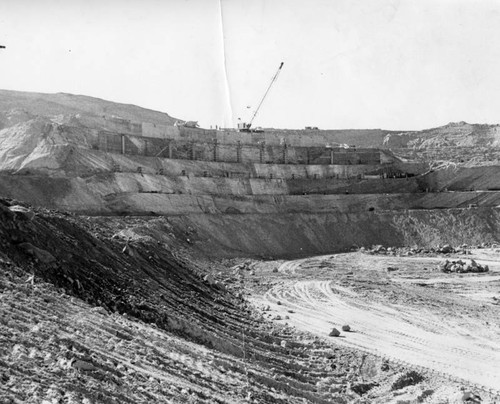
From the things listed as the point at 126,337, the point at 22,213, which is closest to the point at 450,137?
the point at 22,213

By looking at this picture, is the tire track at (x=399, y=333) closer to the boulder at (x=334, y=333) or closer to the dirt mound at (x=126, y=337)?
the boulder at (x=334, y=333)

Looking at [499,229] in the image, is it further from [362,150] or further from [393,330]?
[393,330]

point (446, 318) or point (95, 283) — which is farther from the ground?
point (95, 283)

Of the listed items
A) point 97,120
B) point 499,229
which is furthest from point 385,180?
point 97,120

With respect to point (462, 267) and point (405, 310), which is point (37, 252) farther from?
point (462, 267)

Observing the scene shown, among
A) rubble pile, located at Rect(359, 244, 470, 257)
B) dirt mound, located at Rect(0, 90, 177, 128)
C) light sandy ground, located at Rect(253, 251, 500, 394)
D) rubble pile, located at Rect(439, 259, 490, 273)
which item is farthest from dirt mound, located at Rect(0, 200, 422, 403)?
dirt mound, located at Rect(0, 90, 177, 128)
